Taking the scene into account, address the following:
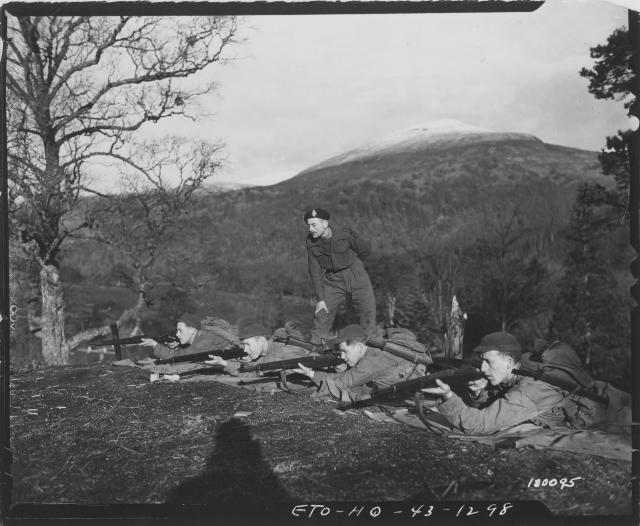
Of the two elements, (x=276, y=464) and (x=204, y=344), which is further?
(x=204, y=344)

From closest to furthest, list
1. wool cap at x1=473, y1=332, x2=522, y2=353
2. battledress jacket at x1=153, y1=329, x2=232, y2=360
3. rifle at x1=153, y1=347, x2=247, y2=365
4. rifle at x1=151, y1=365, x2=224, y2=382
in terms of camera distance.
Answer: wool cap at x1=473, y1=332, x2=522, y2=353 < rifle at x1=151, y1=365, x2=224, y2=382 < rifle at x1=153, y1=347, x2=247, y2=365 < battledress jacket at x1=153, y1=329, x2=232, y2=360

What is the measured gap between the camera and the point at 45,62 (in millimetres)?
7270

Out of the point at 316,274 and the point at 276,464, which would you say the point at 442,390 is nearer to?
the point at 276,464

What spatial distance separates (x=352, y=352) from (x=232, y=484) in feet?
6.73

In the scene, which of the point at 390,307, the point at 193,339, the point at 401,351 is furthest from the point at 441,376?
the point at 390,307

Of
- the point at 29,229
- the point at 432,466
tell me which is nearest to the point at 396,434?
the point at 432,466

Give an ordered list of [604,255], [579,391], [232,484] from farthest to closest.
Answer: [604,255] → [579,391] → [232,484]

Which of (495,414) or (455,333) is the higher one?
(495,414)

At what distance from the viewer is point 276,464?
14.9ft

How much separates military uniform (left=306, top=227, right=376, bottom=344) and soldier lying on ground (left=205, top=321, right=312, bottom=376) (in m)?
0.44

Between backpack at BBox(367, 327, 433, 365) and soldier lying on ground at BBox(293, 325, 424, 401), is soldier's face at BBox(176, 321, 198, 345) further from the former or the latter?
backpack at BBox(367, 327, 433, 365)

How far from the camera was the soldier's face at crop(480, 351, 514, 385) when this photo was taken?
4.86 m

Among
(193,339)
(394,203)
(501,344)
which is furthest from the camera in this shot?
(394,203)

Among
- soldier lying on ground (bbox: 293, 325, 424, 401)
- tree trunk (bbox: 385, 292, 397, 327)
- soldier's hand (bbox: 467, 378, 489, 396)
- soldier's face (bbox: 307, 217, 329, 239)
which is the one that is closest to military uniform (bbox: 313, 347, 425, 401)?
soldier lying on ground (bbox: 293, 325, 424, 401)
